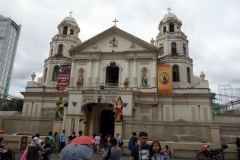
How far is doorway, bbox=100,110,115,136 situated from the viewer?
71.7 ft

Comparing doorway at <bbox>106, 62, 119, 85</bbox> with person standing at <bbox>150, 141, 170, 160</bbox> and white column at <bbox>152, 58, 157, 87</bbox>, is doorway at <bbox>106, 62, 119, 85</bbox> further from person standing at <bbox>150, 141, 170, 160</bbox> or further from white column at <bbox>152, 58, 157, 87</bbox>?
person standing at <bbox>150, 141, 170, 160</bbox>

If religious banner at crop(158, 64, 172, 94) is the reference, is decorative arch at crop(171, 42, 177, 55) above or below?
above

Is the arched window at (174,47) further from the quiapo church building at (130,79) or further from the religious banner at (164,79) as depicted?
the religious banner at (164,79)

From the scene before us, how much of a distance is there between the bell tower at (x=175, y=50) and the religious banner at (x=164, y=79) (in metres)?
2.16

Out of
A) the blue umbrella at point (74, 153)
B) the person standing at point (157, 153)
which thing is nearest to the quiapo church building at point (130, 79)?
the blue umbrella at point (74, 153)

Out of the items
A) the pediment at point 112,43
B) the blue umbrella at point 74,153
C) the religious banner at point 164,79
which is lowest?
the blue umbrella at point 74,153

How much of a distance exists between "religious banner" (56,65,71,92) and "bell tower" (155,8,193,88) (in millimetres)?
12435

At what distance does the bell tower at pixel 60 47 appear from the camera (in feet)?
90.7

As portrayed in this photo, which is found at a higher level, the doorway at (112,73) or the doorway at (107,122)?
the doorway at (112,73)

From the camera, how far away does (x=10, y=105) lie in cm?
4519

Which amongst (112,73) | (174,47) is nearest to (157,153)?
(112,73)

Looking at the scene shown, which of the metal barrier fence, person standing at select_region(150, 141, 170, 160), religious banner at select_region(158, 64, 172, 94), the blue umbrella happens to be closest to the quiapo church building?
religious banner at select_region(158, 64, 172, 94)

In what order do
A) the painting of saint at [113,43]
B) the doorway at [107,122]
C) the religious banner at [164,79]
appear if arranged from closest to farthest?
1. the doorway at [107,122]
2. the religious banner at [164,79]
3. the painting of saint at [113,43]

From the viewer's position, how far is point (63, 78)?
82.3 ft
